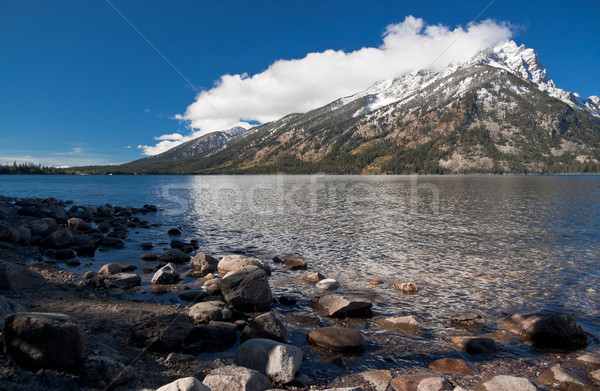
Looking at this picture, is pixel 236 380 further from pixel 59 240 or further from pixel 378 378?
pixel 59 240

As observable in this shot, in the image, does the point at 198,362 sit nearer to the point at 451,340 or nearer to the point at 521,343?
the point at 451,340

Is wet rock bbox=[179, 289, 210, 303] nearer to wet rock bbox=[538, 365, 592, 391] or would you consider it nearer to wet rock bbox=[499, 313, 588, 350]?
wet rock bbox=[538, 365, 592, 391]

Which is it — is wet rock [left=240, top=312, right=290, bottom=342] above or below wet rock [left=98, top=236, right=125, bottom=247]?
above

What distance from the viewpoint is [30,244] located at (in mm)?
25406

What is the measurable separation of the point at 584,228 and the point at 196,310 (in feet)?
140

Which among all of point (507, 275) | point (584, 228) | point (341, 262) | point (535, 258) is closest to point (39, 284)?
point (341, 262)

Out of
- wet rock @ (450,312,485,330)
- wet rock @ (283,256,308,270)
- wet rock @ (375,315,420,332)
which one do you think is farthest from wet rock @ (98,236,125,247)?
wet rock @ (450,312,485,330)

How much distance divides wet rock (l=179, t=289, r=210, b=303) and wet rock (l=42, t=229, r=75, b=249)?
1620 cm

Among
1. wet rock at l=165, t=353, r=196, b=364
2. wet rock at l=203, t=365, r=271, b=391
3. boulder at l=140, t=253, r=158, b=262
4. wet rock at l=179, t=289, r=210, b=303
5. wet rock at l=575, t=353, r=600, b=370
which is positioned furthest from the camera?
boulder at l=140, t=253, r=158, b=262

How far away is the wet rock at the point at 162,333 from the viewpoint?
1031 cm

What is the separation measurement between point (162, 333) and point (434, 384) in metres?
8.62

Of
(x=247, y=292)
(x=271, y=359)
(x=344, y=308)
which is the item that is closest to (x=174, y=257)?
(x=247, y=292)

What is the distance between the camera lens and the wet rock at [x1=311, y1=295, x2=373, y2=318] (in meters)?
13.8

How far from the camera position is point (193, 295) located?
15797mm
